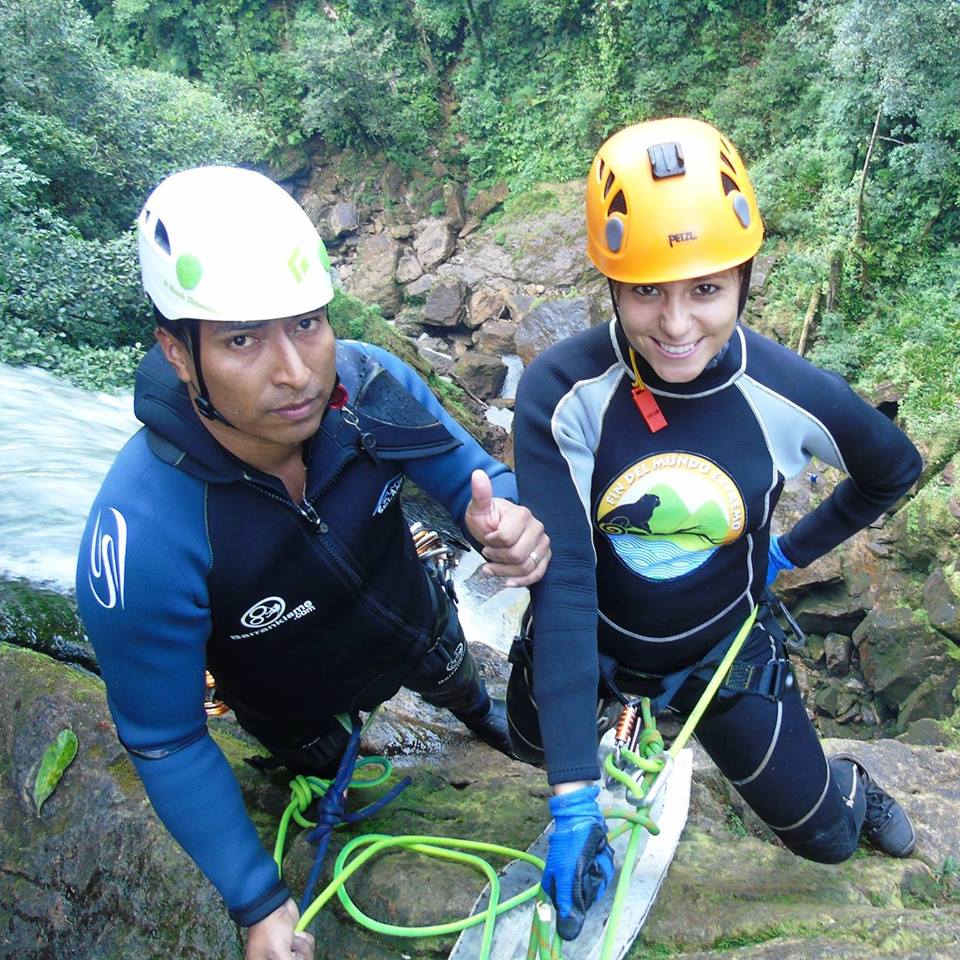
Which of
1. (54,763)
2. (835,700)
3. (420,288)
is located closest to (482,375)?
(420,288)

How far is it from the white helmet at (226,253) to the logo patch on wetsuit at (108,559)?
0.44 metres

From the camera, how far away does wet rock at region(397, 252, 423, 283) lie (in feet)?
62.0

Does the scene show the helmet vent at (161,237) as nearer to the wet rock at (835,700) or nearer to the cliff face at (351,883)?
the cliff face at (351,883)

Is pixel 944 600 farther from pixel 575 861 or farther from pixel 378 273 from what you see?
pixel 378 273

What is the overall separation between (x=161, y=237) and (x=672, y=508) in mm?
1383

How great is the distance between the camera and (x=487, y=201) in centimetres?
2044

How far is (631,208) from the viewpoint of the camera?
1.93 meters

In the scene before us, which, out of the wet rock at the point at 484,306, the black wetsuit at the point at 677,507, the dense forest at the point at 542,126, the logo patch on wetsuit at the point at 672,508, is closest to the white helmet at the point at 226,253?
Result: the black wetsuit at the point at 677,507

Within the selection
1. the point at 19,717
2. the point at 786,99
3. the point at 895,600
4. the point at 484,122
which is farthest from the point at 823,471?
the point at 484,122

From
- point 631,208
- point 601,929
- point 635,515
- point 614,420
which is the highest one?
point 631,208

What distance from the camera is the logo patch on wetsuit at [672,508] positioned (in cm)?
205

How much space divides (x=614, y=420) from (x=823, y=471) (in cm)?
941

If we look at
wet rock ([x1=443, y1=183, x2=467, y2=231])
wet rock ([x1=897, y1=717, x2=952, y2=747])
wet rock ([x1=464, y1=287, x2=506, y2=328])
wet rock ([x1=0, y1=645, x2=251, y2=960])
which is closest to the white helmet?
wet rock ([x1=0, y1=645, x2=251, y2=960])

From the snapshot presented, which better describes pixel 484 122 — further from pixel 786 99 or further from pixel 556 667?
pixel 556 667
